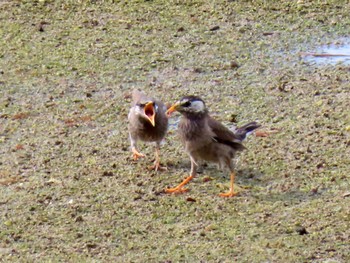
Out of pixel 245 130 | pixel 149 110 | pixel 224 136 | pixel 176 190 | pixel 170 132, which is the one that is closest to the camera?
pixel 176 190

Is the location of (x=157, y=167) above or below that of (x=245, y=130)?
below

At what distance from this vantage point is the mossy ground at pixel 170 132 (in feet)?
23.4

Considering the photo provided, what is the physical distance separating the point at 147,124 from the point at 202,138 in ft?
2.27

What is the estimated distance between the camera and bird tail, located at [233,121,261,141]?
852cm

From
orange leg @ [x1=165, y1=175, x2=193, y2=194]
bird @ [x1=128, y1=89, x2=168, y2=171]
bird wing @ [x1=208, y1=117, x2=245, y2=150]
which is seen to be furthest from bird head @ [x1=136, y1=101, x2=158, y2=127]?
orange leg @ [x1=165, y1=175, x2=193, y2=194]

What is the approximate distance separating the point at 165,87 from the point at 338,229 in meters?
3.39

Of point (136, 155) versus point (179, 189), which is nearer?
point (179, 189)

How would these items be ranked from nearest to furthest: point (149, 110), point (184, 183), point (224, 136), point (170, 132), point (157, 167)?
point (184, 183) < point (224, 136) < point (157, 167) < point (149, 110) < point (170, 132)

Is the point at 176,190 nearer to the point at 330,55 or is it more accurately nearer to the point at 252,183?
the point at 252,183

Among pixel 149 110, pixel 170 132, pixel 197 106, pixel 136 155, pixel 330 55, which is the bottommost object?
pixel 330 55

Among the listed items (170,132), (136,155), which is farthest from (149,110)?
(170,132)

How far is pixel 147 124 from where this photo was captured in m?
8.68

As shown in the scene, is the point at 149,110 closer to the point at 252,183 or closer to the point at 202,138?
the point at 202,138

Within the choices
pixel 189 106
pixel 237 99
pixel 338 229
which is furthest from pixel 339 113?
pixel 338 229
